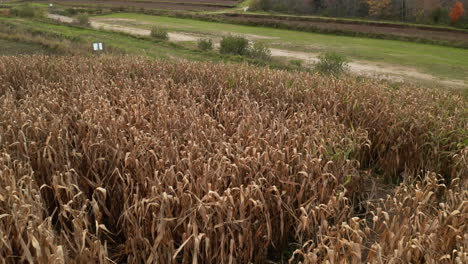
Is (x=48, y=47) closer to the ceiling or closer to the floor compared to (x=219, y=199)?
closer to the ceiling

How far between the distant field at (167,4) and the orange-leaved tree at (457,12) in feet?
91.5

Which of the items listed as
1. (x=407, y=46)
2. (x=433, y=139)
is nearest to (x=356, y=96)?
(x=433, y=139)

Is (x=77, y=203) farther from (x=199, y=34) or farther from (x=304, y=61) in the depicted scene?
(x=199, y=34)

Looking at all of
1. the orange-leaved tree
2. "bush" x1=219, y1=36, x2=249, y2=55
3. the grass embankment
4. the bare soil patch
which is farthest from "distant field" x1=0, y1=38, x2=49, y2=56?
the orange-leaved tree

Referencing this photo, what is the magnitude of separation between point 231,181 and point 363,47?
2908 cm

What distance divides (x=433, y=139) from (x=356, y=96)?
1.88 metres

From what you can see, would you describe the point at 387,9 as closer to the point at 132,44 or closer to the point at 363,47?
the point at 363,47

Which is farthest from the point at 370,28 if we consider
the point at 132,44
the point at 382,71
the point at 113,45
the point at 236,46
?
the point at 113,45

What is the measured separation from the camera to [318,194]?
13.3 ft

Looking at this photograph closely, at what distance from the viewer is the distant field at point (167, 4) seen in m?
55.6

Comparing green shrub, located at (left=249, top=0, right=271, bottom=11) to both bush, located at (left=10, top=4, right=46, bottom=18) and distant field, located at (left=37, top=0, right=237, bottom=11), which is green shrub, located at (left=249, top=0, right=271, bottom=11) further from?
bush, located at (left=10, top=4, right=46, bottom=18)

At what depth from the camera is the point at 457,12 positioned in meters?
38.0

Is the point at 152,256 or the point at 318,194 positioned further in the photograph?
the point at 318,194

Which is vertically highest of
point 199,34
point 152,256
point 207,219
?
point 199,34
